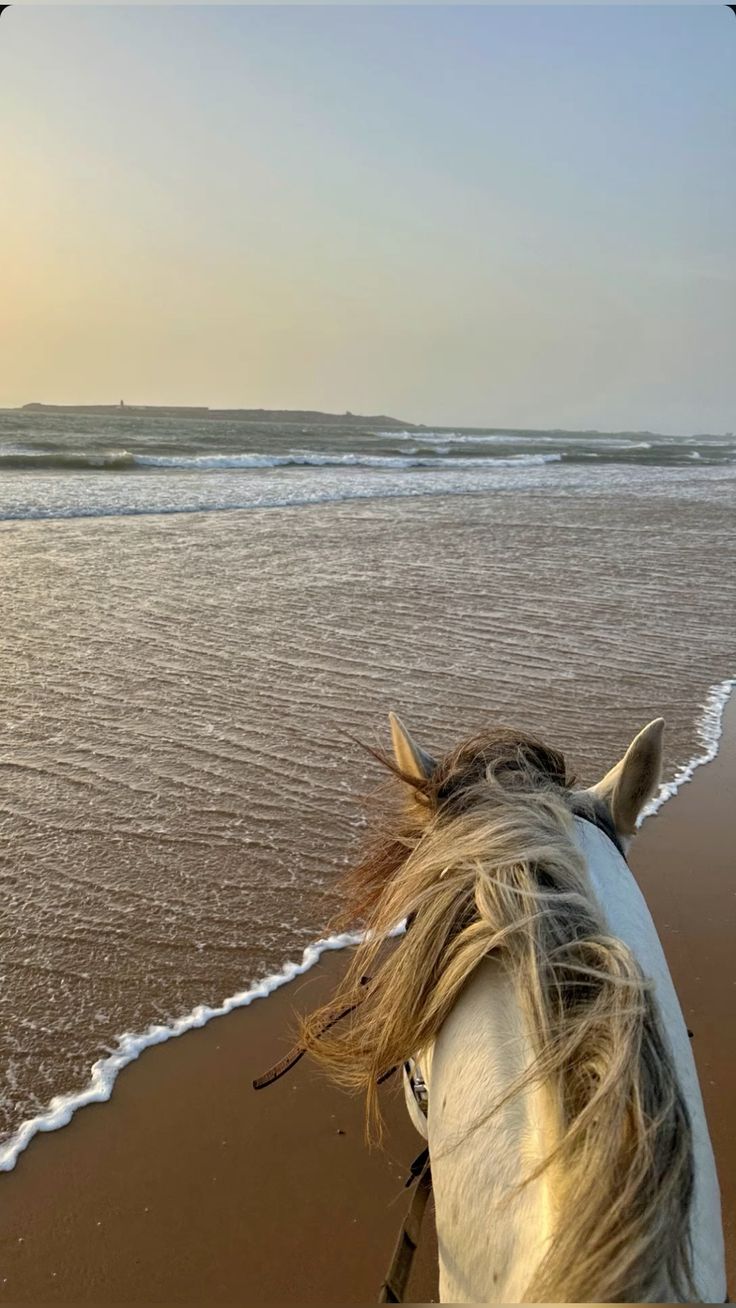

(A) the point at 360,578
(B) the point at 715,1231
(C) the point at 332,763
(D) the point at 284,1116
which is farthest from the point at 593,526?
(B) the point at 715,1231

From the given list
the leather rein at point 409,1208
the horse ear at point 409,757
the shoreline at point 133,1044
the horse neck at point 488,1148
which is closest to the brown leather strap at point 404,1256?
the leather rein at point 409,1208

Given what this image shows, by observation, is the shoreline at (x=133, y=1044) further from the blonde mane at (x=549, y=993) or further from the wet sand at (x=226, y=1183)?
the blonde mane at (x=549, y=993)

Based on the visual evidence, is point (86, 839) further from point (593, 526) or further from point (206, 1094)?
point (593, 526)

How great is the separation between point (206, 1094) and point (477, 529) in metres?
11.6

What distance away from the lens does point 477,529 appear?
13.2 metres

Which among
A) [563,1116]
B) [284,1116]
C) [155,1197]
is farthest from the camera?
[284,1116]

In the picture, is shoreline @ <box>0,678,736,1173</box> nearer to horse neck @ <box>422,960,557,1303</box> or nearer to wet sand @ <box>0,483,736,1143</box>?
wet sand @ <box>0,483,736,1143</box>

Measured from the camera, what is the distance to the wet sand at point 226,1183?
183cm

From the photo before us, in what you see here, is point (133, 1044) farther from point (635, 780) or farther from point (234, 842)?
point (635, 780)

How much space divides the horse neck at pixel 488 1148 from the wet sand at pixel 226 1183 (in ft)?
3.28

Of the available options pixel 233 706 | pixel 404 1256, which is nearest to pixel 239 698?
pixel 233 706

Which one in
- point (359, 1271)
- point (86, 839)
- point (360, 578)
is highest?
point (360, 578)

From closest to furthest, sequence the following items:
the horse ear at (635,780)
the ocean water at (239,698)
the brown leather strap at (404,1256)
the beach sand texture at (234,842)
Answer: the brown leather strap at (404,1256) → the horse ear at (635,780) → the beach sand texture at (234,842) → the ocean water at (239,698)

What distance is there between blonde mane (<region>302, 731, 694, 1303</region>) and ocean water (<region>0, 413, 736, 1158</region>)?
1533 mm
